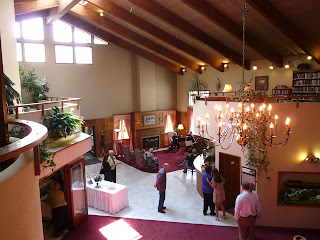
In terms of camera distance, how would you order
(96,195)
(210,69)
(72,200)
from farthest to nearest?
(210,69)
(96,195)
(72,200)

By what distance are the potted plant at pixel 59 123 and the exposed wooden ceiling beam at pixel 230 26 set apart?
4418mm

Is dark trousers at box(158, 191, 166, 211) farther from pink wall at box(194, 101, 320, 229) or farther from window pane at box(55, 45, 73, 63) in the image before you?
window pane at box(55, 45, 73, 63)

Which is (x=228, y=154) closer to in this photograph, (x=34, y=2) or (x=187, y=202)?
(x=187, y=202)

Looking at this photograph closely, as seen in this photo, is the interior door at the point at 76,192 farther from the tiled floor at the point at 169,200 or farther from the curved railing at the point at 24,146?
the curved railing at the point at 24,146

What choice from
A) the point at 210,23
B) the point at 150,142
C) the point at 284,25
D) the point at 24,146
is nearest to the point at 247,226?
the point at 24,146

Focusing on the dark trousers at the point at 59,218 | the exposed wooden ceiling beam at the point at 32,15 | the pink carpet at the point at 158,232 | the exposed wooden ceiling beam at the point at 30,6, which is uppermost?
the exposed wooden ceiling beam at the point at 32,15

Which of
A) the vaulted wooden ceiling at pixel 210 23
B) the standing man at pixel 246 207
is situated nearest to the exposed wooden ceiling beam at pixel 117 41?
the vaulted wooden ceiling at pixel 210 23

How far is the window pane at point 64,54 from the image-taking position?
12812mm

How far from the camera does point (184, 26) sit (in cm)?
931

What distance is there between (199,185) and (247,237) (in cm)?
299

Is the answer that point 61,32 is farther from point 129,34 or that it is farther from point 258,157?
point 258,157

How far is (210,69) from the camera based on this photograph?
13891 millimetres

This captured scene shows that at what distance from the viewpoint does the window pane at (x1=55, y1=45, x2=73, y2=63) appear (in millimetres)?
12812

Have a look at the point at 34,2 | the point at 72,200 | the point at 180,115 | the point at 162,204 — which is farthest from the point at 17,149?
the point at 180,115
